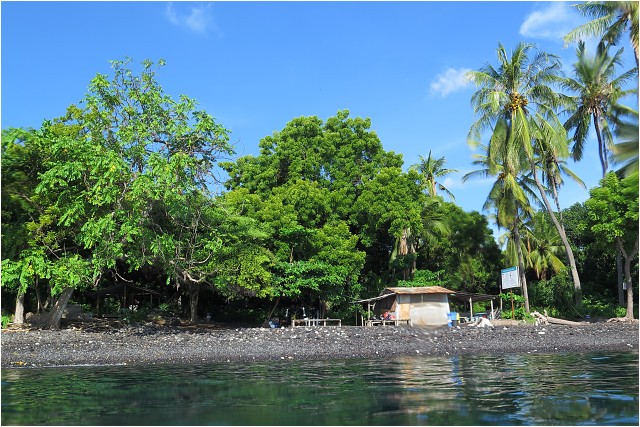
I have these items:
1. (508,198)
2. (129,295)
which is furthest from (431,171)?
(129,295)

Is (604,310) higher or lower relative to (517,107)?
lower

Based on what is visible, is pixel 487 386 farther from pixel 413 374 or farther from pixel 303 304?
pixel 303 304

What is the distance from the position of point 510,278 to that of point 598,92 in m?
10.5

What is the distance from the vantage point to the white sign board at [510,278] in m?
26.6

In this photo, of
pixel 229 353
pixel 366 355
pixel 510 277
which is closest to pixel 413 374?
pixel 366 355

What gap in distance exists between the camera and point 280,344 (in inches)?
699

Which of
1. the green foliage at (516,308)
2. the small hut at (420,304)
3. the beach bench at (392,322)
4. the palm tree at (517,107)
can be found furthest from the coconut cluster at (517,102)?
the beach bench at (392,322)

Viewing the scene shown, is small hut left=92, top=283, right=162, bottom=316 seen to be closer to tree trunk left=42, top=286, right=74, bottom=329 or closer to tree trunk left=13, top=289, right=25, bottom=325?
tree trunk left=13, top=289, right=25, bottom=325

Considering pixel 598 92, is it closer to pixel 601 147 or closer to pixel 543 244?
pixel 601 147

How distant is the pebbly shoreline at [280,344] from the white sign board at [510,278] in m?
5.11

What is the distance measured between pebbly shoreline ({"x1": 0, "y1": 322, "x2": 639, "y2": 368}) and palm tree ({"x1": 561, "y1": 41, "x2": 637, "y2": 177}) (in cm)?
1113

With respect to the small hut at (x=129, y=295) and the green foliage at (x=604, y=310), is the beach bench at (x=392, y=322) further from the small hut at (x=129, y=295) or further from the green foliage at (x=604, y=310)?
the small hut at (x=129, y=295)

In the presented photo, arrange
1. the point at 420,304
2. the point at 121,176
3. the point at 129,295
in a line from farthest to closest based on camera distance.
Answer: the point at 129,295 < the point at 420,304 < the point at 121,176

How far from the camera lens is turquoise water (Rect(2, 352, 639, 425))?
23.3 ft
